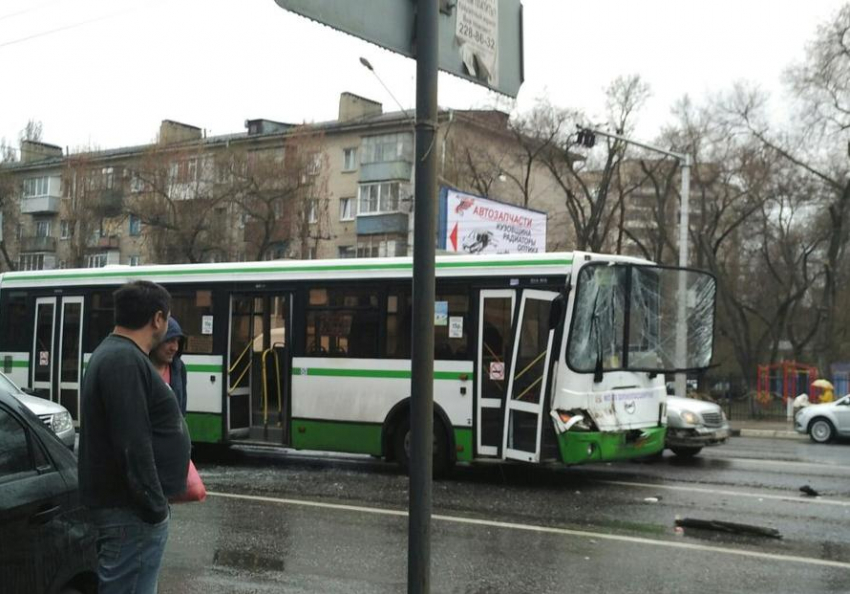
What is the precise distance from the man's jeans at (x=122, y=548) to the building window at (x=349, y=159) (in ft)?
176

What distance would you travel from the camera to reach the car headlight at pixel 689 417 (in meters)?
15.3

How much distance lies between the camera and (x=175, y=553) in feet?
26.2

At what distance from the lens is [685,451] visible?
51.7 ft

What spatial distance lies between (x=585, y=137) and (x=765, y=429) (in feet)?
33.0

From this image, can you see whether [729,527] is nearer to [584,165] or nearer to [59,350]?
[59,350]

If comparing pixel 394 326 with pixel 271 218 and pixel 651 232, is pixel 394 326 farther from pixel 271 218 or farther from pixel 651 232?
pixel 651 232

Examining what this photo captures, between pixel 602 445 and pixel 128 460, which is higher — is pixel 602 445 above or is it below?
below

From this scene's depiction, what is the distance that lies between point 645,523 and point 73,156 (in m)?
43.4

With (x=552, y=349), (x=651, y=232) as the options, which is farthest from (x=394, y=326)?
(x=651, y=232)

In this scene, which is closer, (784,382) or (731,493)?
(731,493)

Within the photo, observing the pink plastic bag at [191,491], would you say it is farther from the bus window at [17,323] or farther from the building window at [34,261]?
the building window at [34,261]

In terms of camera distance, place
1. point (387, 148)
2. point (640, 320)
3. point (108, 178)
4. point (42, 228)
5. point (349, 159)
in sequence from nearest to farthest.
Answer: point (640, 320)
point (108, 178)
point (387, 148)
point (349, 159)
point (42, 228)

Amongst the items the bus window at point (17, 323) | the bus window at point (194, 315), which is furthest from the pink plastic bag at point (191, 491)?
the bus window at point (17, 323)

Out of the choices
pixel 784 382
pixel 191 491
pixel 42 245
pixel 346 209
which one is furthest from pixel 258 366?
pixel 42 245
